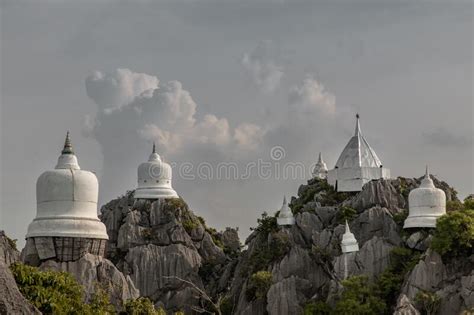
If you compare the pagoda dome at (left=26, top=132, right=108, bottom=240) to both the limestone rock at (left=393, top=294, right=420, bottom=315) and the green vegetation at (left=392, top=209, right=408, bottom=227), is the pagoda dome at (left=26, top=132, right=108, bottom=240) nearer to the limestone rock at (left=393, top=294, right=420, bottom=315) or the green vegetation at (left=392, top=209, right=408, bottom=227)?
the limestone rock at (left=393, top=294, right=420, bottom=315)

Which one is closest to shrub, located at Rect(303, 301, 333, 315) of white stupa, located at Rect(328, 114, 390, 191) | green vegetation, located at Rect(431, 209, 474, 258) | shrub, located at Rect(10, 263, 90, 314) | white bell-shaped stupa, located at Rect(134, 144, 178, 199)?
green vegetation, located at Rect(431, 209, 474, 258)

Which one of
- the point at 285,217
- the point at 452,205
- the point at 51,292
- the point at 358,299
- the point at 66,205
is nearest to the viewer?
the point at 51,292

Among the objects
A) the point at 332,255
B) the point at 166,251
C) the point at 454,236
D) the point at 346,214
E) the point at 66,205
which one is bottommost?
the point at 332,255

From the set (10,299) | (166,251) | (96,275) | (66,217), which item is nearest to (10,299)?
(10,299)

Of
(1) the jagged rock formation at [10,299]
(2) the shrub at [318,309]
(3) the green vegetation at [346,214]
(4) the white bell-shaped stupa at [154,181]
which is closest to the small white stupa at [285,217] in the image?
(3) the green vegetation at [346,214]

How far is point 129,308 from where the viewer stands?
45.3m

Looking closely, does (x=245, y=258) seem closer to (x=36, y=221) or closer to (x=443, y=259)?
(x=443, y=259)

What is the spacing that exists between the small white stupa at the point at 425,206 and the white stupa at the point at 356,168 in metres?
9.15

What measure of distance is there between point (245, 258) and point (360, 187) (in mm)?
9890

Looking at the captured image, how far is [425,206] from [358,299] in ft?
31.3

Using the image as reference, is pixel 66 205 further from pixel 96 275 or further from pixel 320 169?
pixel 320 169

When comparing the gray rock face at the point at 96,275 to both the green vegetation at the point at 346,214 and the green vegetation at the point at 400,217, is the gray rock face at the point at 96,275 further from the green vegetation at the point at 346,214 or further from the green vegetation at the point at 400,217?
the green vegetation at the point at 400,217

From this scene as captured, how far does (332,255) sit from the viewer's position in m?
63.8

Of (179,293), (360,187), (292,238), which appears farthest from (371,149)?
(179,293)
